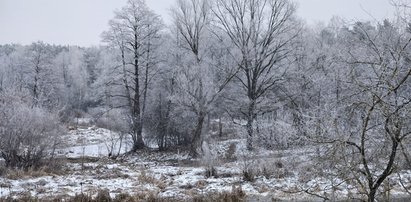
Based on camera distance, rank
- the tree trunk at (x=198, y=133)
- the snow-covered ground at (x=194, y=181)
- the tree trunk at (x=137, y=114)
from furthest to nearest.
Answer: the tree trunk at (x=137, y=114), the tree trunk at (x=198, y=133), the snow-covered ground at (x=194, y=181)

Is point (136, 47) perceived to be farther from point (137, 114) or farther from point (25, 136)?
point (25, 136)

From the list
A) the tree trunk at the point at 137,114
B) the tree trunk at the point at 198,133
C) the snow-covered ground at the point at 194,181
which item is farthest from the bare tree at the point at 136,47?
the snow-covered ground at the point at 194,181

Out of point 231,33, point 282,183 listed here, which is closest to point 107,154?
point 231,33

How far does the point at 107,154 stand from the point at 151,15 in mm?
11386

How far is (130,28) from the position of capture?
3234 cm

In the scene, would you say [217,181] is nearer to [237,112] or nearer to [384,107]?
[384,107]

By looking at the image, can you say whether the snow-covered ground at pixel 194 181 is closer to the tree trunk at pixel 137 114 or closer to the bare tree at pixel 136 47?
the tree trunk at pixel 137 114

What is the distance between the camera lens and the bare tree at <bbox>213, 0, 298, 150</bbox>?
Answer: 103 ft

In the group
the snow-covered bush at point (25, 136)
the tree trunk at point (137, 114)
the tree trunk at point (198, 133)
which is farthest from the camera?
the tree trunk at point (137, 114)

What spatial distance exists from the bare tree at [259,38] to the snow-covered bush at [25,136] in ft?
48.4

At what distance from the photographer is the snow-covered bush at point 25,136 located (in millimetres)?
19406

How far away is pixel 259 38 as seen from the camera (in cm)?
3297

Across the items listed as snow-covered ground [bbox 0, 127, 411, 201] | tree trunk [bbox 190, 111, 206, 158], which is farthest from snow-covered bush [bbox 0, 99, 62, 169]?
tree trunk [bbox 190, 111, 206, 158]

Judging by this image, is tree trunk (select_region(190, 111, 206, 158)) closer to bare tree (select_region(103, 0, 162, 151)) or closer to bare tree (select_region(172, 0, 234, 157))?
bare tree (select_region(172, 0, 234, 157))
